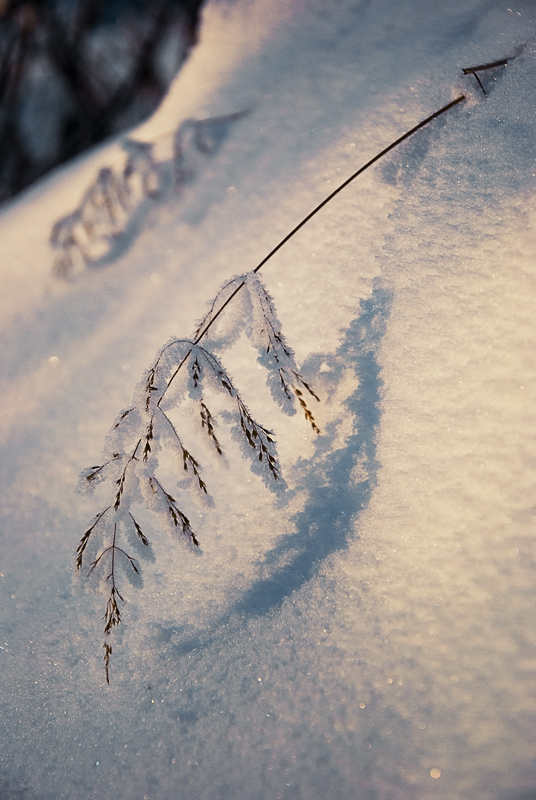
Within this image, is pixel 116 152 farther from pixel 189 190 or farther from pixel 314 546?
pixel 314 546

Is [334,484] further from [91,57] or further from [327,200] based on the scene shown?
[91,57]

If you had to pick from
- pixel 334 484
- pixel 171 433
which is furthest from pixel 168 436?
pixel 334 484

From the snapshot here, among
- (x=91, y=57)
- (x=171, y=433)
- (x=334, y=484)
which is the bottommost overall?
(x=334, y=484)

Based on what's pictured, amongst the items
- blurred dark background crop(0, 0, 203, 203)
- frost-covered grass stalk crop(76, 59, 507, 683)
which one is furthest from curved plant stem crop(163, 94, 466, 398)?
blurred dark background crop(0, 0, 203, 203)

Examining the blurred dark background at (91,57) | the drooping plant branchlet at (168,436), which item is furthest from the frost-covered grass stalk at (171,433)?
the blurred dark background at (91,57)

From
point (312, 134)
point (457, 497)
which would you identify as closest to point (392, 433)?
point (457, 497)

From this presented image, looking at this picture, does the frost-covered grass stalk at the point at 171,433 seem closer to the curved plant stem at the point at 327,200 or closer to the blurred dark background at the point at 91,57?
the curved plant stem at the point at 327,200

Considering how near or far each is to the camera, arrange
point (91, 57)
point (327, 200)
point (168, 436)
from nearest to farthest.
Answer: point (168, 436) < point (327, 200) < point (91, 57)
